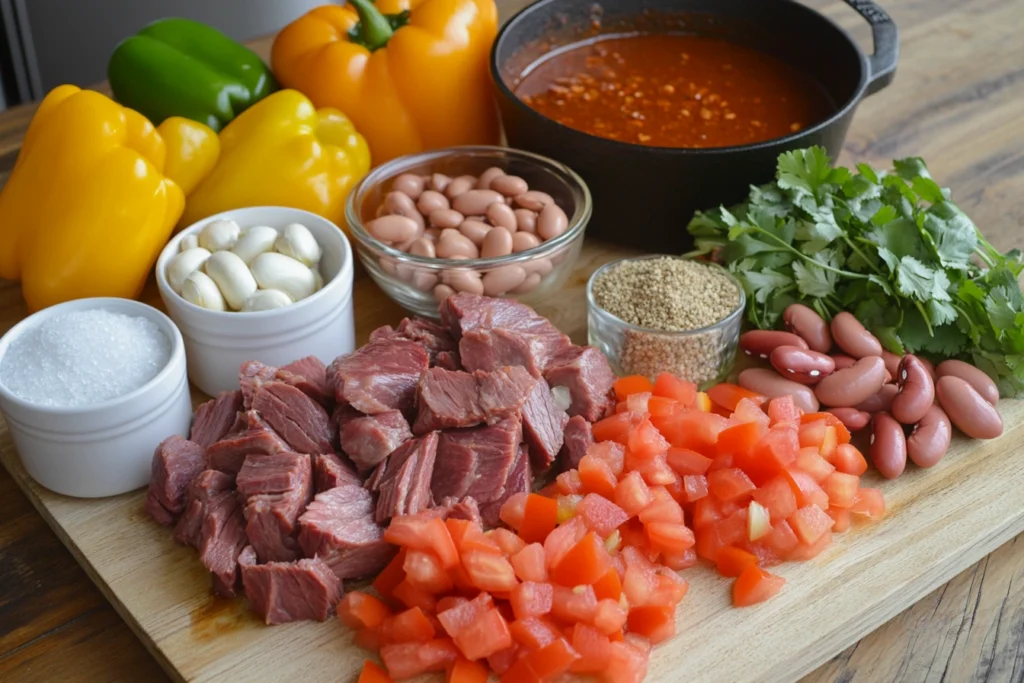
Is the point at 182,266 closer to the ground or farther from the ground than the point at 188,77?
closer to the ground

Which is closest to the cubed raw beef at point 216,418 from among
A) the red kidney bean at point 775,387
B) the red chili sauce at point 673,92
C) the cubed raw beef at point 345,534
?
the cubed raw beef at point 345,534

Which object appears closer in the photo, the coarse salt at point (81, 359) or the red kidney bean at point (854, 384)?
the coarse salt at point (81, 359)

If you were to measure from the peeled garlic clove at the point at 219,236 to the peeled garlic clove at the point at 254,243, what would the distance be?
0.08 feet

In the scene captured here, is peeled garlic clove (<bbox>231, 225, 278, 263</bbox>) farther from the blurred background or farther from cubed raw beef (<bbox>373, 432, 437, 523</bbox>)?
the blurred background

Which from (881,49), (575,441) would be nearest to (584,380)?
(575,441)

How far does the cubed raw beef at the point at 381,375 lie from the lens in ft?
8.00

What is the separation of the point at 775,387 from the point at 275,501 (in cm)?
123

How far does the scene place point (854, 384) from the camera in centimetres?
262

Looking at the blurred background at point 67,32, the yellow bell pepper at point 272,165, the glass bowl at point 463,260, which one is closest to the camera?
the glass bowl at point 463,260

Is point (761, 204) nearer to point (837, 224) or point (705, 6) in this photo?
point (837, 224)

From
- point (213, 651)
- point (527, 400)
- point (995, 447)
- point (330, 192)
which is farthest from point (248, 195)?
point (995, 447)

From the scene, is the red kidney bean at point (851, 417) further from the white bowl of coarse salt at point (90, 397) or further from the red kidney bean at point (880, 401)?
the white bowl of coarse salt at point (90, 397)

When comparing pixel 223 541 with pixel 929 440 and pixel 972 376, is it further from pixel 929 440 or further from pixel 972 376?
pixel 972 376

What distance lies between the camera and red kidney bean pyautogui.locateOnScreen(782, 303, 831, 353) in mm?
2789
